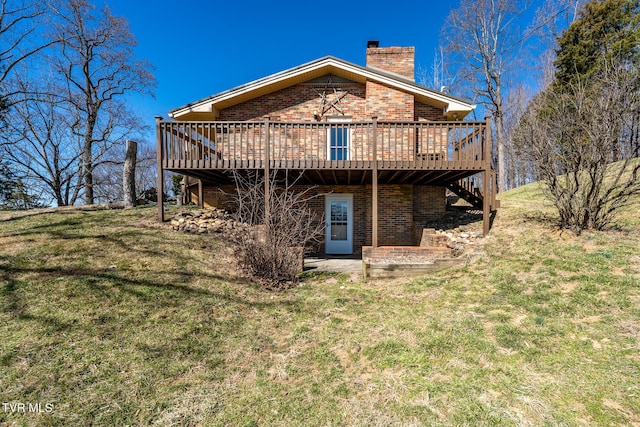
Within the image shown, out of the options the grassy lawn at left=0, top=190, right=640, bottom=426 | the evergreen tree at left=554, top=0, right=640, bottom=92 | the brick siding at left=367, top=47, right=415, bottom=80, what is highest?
the evergreen tree at left=554, top=0, right=640, bottom=92

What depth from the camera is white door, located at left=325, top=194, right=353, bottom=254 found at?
36.2 feet

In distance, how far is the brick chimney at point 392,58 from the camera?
489 inches

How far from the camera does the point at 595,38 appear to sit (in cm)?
1791

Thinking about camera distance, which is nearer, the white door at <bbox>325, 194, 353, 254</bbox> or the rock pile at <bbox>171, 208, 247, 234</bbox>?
the rock pile at <bbox>171, 208, 247, 234</bbox>

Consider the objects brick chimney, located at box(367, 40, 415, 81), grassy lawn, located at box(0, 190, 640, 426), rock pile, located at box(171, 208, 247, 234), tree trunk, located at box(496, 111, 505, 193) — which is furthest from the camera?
tree trunk, located at box(496, 111, 505, 193)

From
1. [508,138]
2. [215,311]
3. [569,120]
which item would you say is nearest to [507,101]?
[508,138]

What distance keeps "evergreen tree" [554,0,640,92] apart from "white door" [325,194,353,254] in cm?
1558

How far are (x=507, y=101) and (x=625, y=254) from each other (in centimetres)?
2415

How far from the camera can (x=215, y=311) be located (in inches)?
198

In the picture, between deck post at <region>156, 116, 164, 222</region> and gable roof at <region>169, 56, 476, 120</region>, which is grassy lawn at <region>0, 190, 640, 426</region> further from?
gable roof at <region>169, 56, 476, 120</region>

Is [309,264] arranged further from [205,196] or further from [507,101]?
[507,101]

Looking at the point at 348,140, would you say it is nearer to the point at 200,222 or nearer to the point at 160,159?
the point at 200,222

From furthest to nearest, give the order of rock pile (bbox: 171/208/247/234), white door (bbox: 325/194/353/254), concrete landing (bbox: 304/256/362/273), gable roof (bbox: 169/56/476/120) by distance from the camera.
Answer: white door (bbox: 325/194/353/254), gable roof (bbox: 169/56/476/120), rock pile (bbox: 171/208/247/234), concrete landing (bbox: 304/256/362/273)

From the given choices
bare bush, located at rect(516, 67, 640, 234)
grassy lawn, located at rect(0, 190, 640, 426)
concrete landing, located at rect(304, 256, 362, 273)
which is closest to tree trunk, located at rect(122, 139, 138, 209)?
grassy lawn, located at rect(0, 190, 640, 426)
